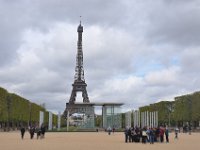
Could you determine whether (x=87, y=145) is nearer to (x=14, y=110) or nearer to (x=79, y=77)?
(x=14, y=110)

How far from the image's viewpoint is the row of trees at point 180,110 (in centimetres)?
8619

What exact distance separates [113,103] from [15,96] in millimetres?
21481

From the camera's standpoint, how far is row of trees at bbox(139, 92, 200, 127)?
283 ft

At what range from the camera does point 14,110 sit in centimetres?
8662

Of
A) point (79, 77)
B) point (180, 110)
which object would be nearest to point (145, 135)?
point (180, 110)

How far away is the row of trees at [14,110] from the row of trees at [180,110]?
28550mm

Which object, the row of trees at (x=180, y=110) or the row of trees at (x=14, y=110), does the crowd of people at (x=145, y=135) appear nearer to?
the row of trees at (x=14, y=110)

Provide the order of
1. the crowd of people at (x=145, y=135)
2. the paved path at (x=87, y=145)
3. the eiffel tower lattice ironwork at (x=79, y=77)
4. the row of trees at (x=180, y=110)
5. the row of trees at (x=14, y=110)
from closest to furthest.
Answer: the paved path at (x=87, y=145), the crowd of people at (x=145, y=135), the row of trees at (x=14, y=110), the row of trees at (x=180, y=110), the eiffel tower lattice ironwork at (x=79, y=77)

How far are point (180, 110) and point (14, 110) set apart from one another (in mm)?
33642

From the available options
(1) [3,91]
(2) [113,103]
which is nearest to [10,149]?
(1) [3,91]

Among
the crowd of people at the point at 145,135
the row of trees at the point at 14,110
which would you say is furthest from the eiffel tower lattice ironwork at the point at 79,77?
the crowd of people at the point at 145,135

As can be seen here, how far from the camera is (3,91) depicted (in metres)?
→ 80.4

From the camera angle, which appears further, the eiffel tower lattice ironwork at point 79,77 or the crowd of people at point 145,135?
the eiffel tower lattice ironwork at point 79,77

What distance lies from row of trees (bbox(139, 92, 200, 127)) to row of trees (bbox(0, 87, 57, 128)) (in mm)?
28550
